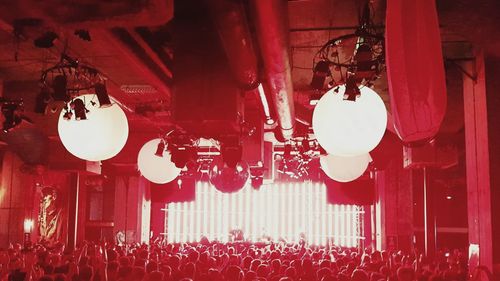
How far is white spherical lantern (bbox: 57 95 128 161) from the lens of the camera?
4.01 m

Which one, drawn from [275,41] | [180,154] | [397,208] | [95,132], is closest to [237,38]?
[275,41]

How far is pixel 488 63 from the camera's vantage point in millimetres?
8227

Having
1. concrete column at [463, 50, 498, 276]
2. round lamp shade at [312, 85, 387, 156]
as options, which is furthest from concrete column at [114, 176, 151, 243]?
round lamp shade at [312, 85, 387, 156]

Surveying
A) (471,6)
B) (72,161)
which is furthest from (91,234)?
(471,6)

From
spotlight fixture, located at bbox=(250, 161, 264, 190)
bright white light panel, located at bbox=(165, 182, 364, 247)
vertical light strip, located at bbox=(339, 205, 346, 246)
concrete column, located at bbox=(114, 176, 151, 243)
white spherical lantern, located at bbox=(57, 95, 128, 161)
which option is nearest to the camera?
white spherical lantern, located at bbox=(57, 95, 128, 161)

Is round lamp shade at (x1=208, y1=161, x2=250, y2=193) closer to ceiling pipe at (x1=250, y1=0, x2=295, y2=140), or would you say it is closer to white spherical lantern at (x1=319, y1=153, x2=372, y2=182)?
ceiling pipe at (x1=250, y1=0, x2=295, y2=140)

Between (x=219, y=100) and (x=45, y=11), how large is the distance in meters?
3.41

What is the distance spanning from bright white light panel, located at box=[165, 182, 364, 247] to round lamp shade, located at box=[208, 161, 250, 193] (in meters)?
18.2

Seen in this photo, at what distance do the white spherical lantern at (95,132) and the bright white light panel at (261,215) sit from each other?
2271 centimetres

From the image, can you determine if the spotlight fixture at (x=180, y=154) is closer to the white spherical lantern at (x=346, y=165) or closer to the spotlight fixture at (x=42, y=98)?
the white spherical lantern at (x=346, y=165)

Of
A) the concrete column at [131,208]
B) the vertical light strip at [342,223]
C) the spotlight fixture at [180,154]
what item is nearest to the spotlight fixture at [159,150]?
the spotlight fixture at [180,154]

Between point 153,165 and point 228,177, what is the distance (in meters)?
1.90

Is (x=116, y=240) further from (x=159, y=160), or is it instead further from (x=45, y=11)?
(x=45, y=11)

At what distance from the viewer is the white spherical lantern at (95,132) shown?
401 centimetres
